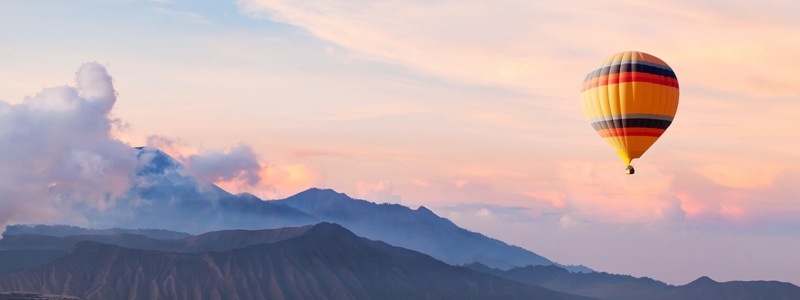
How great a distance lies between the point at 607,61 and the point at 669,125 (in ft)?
37.3

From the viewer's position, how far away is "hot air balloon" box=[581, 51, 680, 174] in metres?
110

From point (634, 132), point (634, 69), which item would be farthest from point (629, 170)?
point (634, 69)

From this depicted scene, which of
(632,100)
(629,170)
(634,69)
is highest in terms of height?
(634,69)

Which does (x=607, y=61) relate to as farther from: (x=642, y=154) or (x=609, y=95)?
(x=642, y=154)

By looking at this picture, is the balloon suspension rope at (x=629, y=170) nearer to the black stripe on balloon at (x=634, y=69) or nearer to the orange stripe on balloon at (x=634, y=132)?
the orange stripe on balloon at (x=634, y=132)

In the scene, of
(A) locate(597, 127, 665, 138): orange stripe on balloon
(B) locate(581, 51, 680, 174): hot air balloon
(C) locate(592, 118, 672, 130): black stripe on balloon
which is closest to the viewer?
(B) locate(581, 51, 680, 174): hot air balloon

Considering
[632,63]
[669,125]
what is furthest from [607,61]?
[669,125]

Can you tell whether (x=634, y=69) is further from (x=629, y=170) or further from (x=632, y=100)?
(x=629, y=170)

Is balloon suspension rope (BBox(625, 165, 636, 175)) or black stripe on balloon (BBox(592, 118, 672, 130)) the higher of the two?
black stripe on balloon (BBox(592, 118, 672, 130))

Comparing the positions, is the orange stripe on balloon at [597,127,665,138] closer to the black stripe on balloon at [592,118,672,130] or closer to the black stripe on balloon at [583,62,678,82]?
the black stripe on balloon at [592,118,672,130]

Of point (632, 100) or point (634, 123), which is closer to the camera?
point (632, 100)

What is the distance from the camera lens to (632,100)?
10950cm

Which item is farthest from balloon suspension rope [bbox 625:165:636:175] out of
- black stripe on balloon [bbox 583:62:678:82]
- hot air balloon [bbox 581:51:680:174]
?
black stripe on balloon [bbox 583:62:678:82]

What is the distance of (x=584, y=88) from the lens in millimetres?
115188
